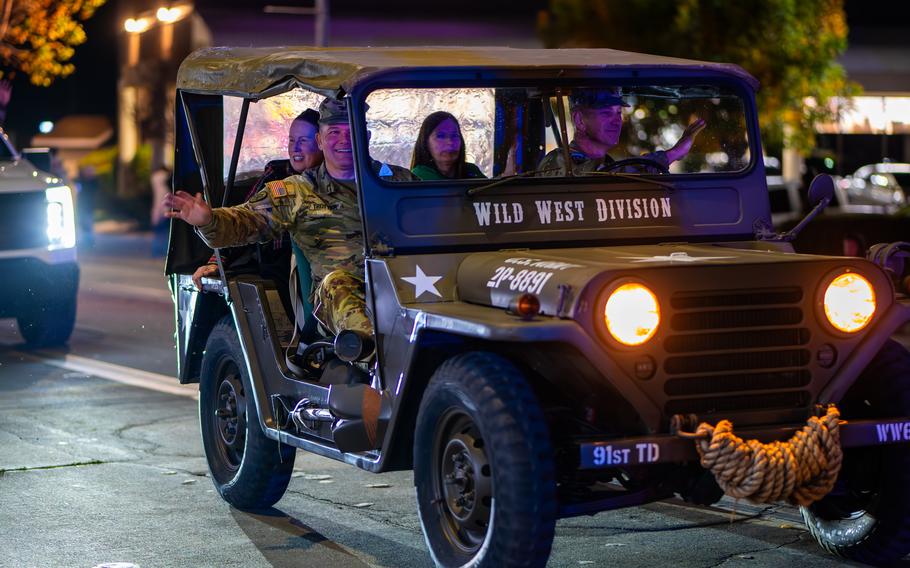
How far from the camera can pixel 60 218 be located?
13.5 meters

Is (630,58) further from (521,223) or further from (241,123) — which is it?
(241,123)

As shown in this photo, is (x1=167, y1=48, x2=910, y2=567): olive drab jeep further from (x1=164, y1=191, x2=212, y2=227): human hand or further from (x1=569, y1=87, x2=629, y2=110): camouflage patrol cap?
(x1=164, y1=191, x2=212, y2=227): human hand

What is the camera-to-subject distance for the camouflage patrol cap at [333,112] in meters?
6.66

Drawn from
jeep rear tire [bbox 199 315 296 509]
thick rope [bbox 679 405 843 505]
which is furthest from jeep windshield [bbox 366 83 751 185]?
thick rope [bbox 679 405 843 505]

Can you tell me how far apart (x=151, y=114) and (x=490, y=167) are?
128 ft

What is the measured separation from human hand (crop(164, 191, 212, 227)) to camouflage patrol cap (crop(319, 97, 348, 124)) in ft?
2.15

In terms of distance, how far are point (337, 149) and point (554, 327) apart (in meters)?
1.97

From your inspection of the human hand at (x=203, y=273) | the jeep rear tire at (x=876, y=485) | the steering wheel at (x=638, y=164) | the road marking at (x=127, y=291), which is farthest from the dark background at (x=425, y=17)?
the jeep rear tire at (x=876, y=485)

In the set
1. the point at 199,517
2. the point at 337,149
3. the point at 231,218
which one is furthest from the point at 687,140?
the point at 199,517

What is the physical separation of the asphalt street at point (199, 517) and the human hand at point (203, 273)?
1034mm

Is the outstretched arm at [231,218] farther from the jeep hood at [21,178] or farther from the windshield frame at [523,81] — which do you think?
the jeep hood at [21,178]

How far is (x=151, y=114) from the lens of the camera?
4484 centimetres

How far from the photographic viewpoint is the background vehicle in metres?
13.1

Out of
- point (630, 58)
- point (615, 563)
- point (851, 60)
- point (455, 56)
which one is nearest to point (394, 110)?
point (455, 56)
